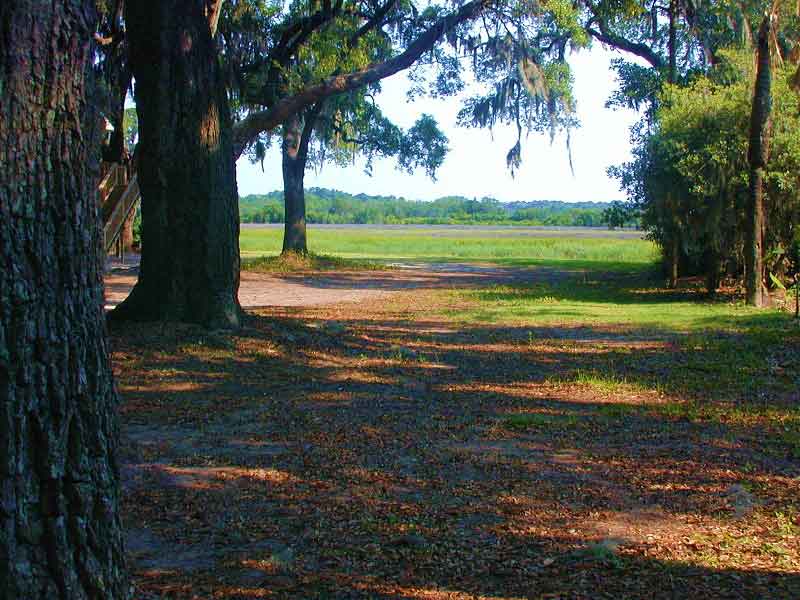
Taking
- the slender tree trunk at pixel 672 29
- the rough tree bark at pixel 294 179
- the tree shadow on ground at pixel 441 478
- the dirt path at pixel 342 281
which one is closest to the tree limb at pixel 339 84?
the dirt path at pixel 342 281

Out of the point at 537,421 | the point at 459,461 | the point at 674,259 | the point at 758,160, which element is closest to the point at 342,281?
the point at 674,259

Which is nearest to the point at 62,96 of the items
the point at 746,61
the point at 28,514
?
the point at 28,514

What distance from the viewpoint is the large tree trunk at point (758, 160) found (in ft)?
49.8

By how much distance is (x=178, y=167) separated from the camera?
35.2ft

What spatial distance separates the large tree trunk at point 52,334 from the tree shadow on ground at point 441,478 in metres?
1.12

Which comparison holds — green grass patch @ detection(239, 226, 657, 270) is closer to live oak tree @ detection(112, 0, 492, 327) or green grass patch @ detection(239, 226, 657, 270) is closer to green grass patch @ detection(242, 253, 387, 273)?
green grass patch @ detection(242, 253, 387, 273)

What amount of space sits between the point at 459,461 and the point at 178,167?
596 cm

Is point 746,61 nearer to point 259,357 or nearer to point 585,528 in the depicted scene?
point 259,357

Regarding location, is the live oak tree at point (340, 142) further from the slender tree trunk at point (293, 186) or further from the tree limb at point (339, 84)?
the tree limb at point (339, 84)

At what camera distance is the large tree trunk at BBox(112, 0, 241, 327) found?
10578mm

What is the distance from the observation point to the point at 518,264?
3388 cm

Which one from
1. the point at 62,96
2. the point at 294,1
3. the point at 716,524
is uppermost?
the point at 294,1

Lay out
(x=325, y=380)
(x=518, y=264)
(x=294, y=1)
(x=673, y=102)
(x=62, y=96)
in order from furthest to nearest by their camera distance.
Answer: (x=518, y=264), (x=294, y=1), (x=673, y=102), (x=325, y=380), (x=62, y=96)

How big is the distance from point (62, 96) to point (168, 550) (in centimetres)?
237
